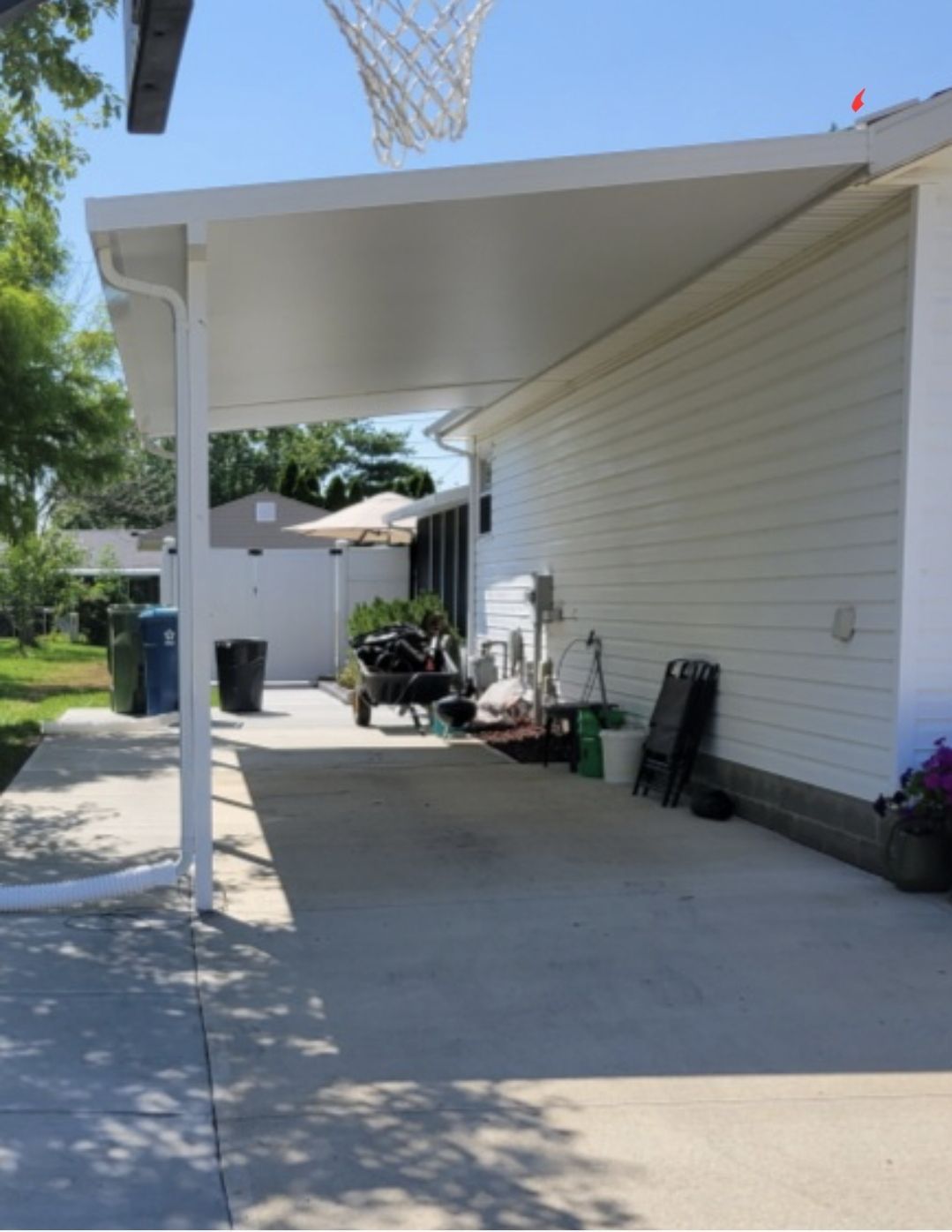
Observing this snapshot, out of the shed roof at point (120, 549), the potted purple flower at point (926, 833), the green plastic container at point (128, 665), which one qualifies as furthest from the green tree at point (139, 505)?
the potted purple flower at point (926, 833)

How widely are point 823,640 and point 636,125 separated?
3615mm

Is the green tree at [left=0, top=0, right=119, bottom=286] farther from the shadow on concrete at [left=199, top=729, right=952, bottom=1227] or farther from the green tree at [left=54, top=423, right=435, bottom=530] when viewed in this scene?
the green tree at [left=54, top=423, right=435, bottom=530]

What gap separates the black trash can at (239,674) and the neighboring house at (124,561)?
50.9 ft

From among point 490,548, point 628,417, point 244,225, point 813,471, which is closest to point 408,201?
point 244,225

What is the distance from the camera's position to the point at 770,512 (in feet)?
23.4

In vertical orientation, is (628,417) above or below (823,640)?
above

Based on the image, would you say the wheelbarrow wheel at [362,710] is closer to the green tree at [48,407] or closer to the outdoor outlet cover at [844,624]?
the green tree at [48,407]

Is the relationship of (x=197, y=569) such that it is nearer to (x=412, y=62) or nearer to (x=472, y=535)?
(x=412, y=62)

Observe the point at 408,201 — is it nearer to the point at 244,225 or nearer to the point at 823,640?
the point at 244,225

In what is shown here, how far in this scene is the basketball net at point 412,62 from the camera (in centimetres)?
475

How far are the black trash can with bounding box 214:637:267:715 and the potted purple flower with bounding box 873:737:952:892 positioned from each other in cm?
943

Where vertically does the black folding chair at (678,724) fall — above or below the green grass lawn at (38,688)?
above

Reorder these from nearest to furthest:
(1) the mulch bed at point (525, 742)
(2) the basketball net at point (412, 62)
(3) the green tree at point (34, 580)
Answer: (2) the basketball net at point (412, 62) → (1) the mulch bed at point (525, 742) → (3) the green tree at point (34, 580)

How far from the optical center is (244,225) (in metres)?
5.20
